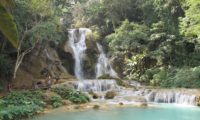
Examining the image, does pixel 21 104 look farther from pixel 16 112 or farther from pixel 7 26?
pixel 7 26

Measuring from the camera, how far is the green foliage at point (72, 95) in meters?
19.4

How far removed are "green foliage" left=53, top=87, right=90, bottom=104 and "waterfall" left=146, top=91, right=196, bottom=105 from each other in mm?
4142

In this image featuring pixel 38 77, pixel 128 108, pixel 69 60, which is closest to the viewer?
pixel 128 108

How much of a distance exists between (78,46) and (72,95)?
1196 cm

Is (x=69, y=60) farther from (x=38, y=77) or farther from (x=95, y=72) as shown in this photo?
(x=38, y=77)

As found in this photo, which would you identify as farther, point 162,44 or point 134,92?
point 162,44

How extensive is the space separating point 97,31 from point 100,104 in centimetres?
1604

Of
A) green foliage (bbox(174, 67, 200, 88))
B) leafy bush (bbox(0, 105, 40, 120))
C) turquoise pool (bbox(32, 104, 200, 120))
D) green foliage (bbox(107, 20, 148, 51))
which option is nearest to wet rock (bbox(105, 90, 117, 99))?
turquoise pool (bbox(32, 104, 200, 120))

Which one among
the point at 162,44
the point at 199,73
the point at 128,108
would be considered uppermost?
the point at 162,44

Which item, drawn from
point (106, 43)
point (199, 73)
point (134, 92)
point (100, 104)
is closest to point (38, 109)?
point (100, 104)

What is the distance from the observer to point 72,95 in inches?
781

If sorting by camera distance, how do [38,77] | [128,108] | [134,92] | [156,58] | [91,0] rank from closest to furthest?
[128,108] < [134,92] < [38,77] < [156,58] < [91,0]

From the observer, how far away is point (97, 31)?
3366 centimetres

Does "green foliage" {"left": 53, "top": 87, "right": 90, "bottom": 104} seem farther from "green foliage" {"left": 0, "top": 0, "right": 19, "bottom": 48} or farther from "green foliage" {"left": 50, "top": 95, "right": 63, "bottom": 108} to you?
"green foliage" {"left": 0, "top": 0, "right": 19, "bottom": 48}
